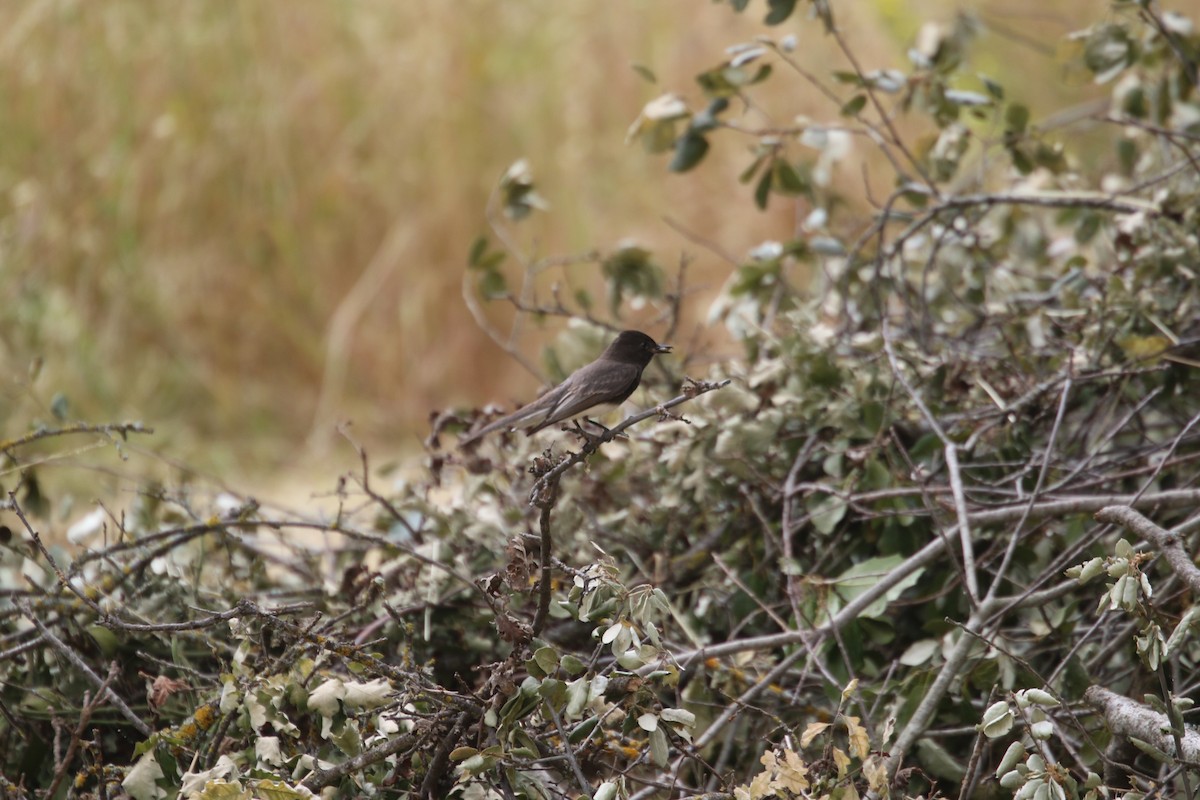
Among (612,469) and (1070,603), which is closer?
(1070,603)

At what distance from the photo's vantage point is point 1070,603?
2279 mm

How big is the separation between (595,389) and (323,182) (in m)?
4.57

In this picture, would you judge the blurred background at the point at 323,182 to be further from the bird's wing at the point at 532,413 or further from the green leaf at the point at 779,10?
the bird's wing at the point at 532,413

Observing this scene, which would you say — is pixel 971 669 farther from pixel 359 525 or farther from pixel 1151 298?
pixel 359 525

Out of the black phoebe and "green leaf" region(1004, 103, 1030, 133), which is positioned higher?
the black phoebe

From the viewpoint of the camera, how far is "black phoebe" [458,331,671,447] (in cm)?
253

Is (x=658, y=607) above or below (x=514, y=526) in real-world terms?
below

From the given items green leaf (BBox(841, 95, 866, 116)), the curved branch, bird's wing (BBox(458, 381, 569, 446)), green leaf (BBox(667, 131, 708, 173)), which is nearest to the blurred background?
green leaf (BBox(667, 131, 708, 173))

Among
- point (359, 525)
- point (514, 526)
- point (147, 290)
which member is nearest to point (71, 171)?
point (147, 290)

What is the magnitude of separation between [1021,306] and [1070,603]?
1.11 m

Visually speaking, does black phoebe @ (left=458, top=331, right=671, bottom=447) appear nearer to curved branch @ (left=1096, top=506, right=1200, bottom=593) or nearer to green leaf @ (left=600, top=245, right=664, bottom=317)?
green leaf @ (left=600, top=245, right=664, bottom=317)

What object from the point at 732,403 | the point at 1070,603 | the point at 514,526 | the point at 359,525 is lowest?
the point at 1070,603

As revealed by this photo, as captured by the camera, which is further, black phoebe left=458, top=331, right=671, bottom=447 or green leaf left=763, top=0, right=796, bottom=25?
green leaf left=763, top=0, right=796, bottom=25

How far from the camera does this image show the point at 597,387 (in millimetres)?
2541
